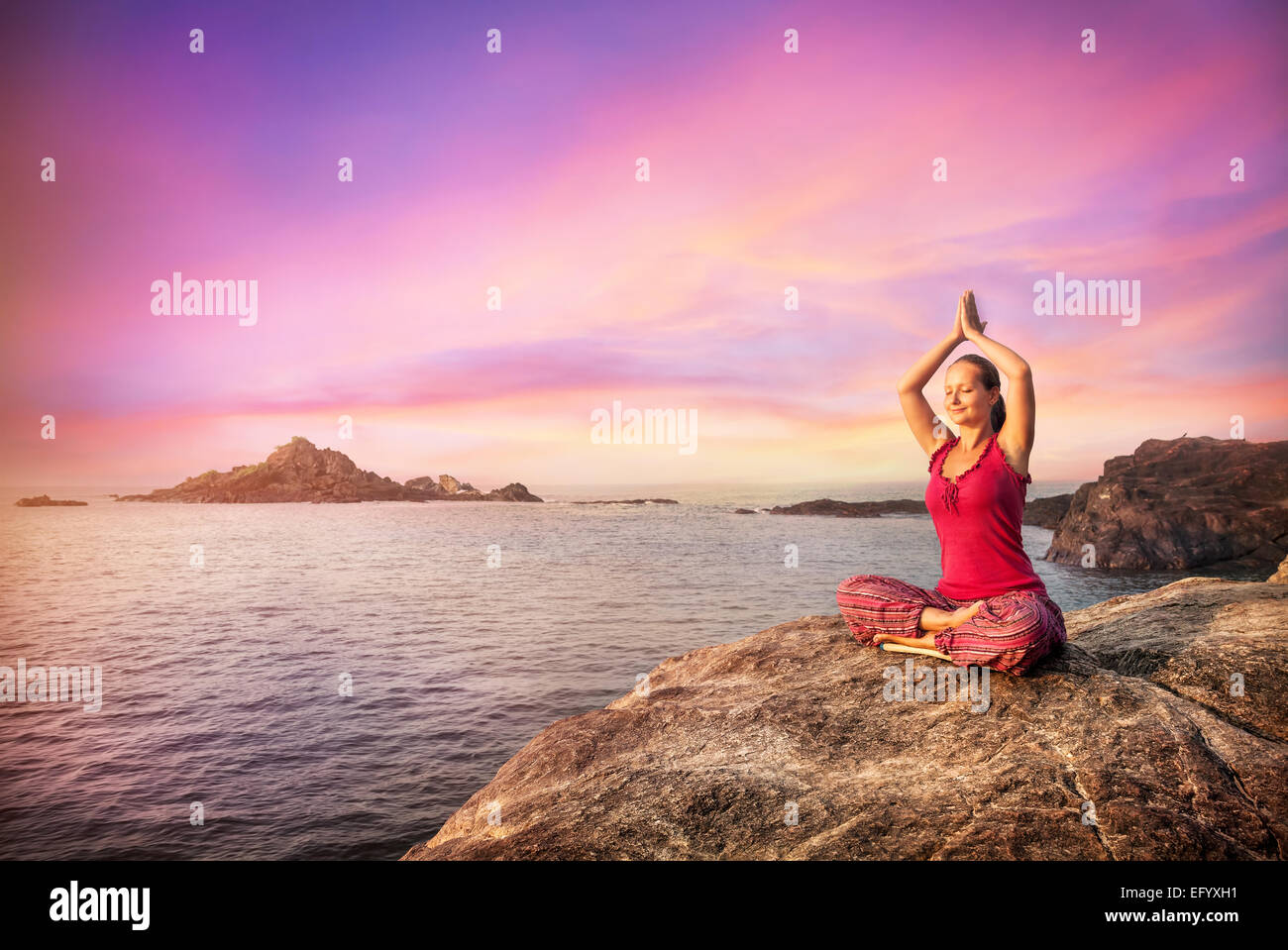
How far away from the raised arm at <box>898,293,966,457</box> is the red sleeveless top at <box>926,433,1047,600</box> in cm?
59

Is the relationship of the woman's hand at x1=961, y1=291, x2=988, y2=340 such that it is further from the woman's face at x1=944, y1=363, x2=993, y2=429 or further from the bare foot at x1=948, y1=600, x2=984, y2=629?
the bare foot at x1=948, y1=600, x2=984, y2=629

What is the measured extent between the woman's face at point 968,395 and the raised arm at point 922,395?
33cm

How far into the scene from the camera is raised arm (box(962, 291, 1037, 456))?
19.7 feet

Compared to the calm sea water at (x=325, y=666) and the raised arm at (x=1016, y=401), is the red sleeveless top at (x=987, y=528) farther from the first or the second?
the calm sea water at (x=325, y=666)

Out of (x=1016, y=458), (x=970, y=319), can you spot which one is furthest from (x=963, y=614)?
(x=970, y=319)

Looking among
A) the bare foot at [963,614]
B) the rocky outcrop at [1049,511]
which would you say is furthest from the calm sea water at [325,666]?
the rocky outcrop at [1049,511]

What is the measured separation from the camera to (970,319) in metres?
6.61

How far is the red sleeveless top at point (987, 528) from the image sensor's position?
248 inches

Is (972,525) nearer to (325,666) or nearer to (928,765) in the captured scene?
(928,765)

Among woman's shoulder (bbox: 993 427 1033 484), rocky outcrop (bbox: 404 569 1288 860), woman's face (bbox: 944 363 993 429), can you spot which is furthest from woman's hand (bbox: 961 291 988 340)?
rocky outcrop (bbox: 404 569 1288 860)
